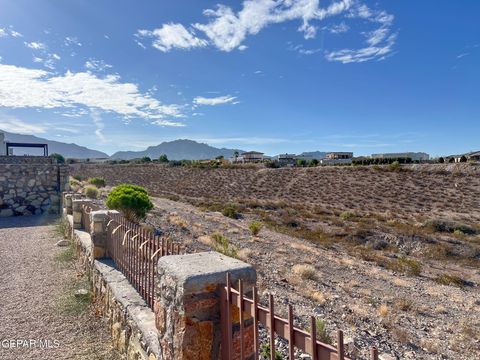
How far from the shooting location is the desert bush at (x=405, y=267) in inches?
531

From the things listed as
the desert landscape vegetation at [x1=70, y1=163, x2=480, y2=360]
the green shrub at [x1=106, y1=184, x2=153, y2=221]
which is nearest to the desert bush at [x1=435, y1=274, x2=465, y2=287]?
the desert landscape vegetation at [x1=70, y1=163, x2=480, y2=360]

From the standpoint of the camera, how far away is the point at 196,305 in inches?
99.0

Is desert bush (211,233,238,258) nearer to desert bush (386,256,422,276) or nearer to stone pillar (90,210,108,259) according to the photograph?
stone pillar (90,210,108,259)

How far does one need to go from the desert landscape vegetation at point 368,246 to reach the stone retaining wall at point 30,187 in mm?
4303

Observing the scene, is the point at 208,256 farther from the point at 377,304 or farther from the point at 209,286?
the point at 377,304

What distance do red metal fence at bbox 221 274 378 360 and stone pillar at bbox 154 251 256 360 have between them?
0.11 m

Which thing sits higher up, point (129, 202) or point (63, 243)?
point (129, 202)

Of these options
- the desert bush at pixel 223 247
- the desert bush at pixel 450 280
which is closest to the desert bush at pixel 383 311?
the desert bush at pixel 223 247

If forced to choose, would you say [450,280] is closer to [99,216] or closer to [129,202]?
[99,216]

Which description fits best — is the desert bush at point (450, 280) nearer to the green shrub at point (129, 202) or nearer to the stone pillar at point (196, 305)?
the green shrub at point (129, 202)

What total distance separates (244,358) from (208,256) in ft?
3.03

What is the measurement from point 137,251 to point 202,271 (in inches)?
95.6

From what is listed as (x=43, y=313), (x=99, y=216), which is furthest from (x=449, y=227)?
(x=43, y=313)

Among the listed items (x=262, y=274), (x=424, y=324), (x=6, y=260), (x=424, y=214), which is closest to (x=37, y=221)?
(x=6, y=260)
